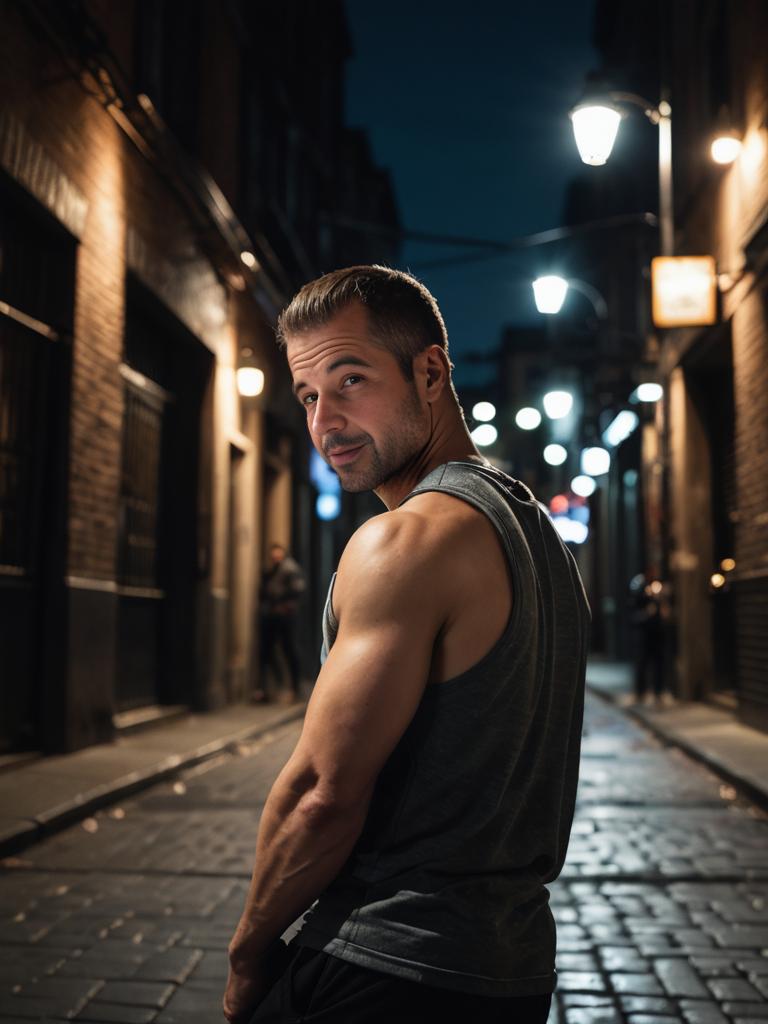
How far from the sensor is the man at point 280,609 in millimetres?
16766

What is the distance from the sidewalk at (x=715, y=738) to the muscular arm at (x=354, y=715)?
7.32 metres

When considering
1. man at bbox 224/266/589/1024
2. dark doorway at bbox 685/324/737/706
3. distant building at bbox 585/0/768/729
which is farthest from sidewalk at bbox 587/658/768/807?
man at bbox 224/266/589/1024

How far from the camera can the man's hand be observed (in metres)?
1.59

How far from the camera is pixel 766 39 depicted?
39.7 feet

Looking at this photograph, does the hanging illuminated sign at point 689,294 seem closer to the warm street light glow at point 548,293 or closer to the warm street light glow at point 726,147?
the warm street light glow at point 726,147

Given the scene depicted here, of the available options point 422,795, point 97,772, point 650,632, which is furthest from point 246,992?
point 650,632

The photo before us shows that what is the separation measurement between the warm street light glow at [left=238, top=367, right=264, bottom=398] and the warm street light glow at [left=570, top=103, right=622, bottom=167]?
6780 mm

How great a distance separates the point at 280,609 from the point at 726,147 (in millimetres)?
8204

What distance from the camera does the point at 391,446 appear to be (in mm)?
1780

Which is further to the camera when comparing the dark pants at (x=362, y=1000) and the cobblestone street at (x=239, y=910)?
the cobblestone street at (x=239, y=910)

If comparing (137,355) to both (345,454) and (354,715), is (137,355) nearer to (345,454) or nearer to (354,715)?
(345,454)

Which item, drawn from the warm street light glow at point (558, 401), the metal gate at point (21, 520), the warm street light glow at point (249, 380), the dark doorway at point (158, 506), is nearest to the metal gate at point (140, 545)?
the dark doorway at point (158, 506)

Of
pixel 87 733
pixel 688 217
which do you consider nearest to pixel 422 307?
pixel 87 733

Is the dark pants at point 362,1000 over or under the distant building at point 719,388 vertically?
under
